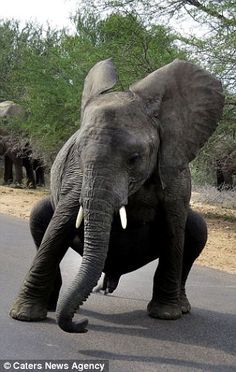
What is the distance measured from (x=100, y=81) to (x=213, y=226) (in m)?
9.25

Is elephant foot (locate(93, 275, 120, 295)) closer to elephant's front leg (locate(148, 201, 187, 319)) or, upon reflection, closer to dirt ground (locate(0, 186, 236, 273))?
elephant's front leg (locate(148, 201, 187, 319))

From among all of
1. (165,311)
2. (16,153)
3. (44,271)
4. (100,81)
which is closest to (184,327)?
(165,311)

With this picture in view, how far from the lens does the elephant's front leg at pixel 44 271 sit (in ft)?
16.4

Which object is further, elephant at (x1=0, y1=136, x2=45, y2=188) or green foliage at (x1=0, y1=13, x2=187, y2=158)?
elephant at (x1=0, y1=136, x2=45, y2=188)

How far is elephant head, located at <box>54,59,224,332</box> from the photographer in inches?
175

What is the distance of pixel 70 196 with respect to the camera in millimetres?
4969

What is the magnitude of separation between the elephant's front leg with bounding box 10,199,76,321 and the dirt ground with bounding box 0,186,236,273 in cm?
418

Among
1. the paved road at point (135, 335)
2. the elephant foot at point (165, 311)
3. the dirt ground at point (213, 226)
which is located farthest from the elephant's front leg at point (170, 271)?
the dirt ground at point (213, 226)

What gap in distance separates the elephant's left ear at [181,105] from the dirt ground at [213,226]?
12.6 feet

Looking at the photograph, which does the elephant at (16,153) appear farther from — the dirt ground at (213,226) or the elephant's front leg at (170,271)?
the elephant's front leg at (170,271)

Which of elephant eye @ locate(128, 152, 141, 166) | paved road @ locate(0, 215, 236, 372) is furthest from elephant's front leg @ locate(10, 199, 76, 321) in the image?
elephant eye @ locate(128, 152, 141, 166)

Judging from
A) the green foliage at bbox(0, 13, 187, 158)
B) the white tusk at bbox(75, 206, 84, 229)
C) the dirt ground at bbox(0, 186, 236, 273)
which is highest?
the green foliage at bbox(0, 13, 187, 158)

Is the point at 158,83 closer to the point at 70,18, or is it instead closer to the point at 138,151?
the point at 138,151

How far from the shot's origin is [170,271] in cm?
555
